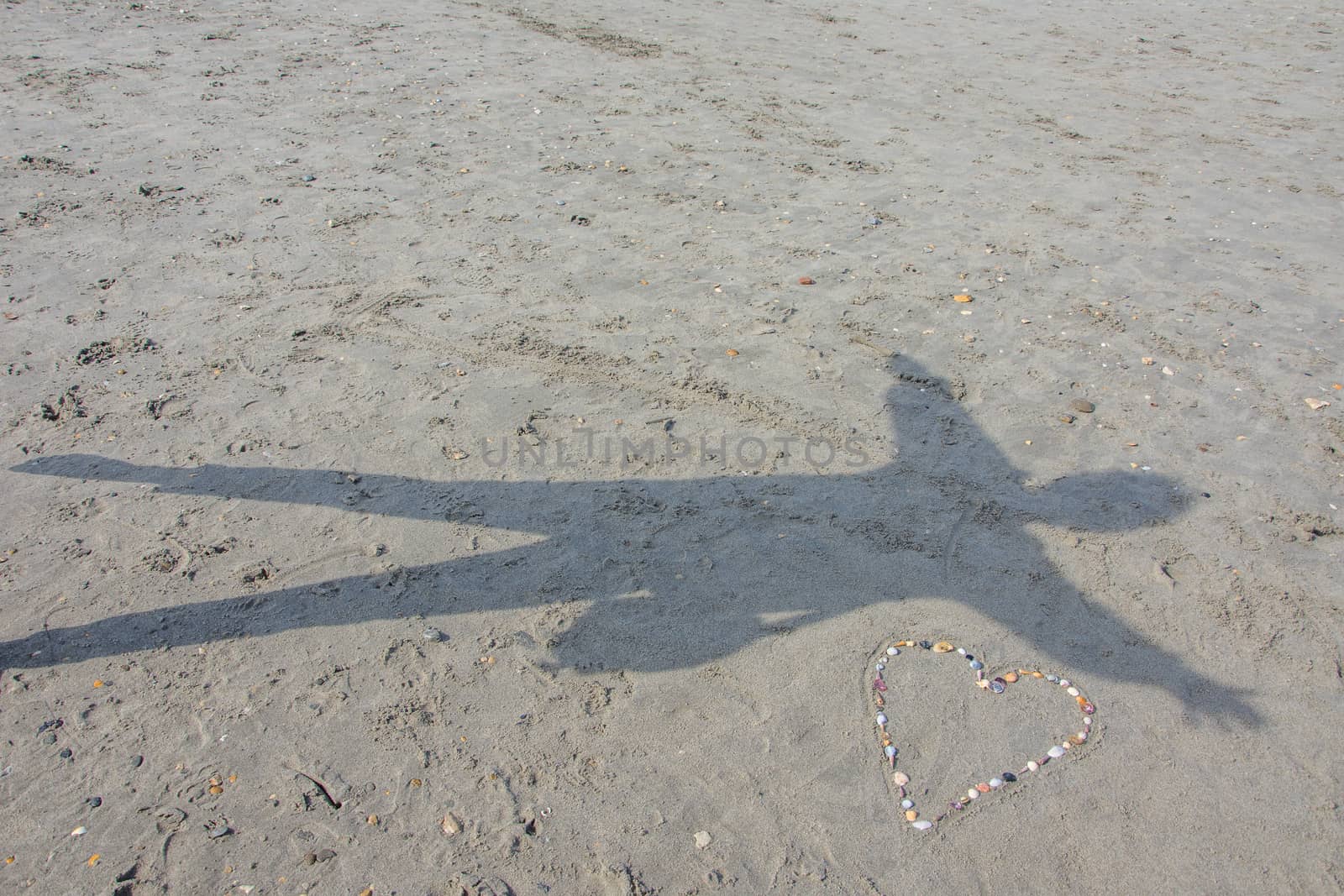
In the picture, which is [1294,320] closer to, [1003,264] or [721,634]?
[1003,264]

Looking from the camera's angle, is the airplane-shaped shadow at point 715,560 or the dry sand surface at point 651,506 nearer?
the dry sand surface at point 651,506

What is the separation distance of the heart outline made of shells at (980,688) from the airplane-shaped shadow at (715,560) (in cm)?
18

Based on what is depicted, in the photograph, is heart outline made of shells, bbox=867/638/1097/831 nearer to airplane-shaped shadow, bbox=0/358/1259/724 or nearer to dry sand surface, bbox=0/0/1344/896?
dry sand surface, bbox=0/0/1344/896

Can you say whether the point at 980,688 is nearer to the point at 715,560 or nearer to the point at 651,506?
the point at 715,560

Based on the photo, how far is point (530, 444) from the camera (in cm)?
459

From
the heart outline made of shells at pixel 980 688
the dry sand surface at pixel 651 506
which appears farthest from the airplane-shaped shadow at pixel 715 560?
the heart outline made of shells at pixel 980 688

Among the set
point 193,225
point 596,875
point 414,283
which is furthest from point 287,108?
point 596,875

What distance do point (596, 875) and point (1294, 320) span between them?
5.94 m

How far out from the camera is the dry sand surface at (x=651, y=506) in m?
2.91

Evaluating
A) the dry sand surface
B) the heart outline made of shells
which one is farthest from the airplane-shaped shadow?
the heart outline made of shells

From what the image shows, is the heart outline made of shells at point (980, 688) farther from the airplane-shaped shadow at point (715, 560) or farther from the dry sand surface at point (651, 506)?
the airplane-shaped shadow at point (715, 560)

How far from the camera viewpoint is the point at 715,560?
12.9ft

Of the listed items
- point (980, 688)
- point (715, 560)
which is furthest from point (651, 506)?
point (980, 688)

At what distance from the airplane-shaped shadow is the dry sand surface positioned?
0.02 m
